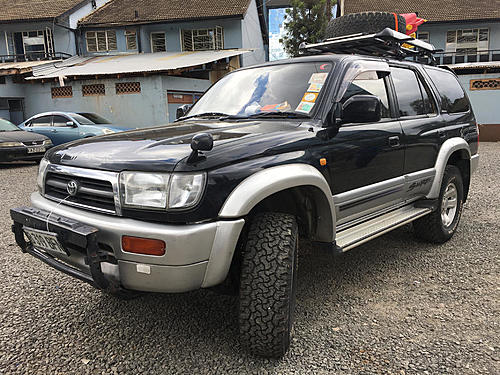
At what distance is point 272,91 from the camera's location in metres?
3.17

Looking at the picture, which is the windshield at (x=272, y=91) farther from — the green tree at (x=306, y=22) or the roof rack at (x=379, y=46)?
the green tree at (x=306, y=22)

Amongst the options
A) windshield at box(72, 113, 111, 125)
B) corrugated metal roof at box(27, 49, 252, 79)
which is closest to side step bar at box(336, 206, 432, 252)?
windshield at box(72, 113, 111, 125)

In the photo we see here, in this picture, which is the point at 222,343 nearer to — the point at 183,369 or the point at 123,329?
the point at 183,369

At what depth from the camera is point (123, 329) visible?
271 centimetres

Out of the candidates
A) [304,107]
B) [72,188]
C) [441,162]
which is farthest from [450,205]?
[72,188]

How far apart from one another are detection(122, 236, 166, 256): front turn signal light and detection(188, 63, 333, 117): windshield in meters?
1.40

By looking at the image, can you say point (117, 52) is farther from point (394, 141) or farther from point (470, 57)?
point (394, 141)

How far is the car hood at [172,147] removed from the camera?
2.12m

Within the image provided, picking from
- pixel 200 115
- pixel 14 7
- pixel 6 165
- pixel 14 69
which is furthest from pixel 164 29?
pixel 200 115

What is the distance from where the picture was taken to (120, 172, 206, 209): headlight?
2041 millimetres

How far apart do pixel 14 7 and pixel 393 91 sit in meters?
24.7

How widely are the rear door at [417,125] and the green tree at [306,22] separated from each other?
52.9 feet

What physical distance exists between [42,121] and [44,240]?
11.2 m

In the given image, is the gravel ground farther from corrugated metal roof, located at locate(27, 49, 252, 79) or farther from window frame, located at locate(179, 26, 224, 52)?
window frame, located at locate(179, 26, 224, 52)
